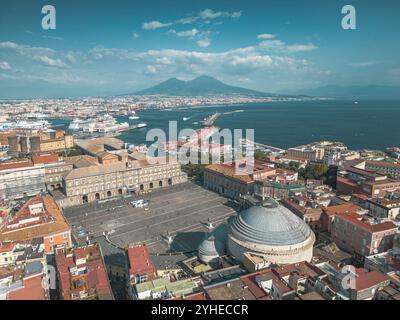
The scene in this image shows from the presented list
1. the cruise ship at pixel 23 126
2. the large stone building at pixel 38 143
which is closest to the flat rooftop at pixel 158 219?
the large stone building at pixel 38 143

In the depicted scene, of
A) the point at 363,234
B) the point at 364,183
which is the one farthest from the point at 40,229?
the point at 364,183

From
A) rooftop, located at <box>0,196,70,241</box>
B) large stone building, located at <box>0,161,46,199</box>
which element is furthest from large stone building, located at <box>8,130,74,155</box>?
rooftop, located at <box>0,196,70,241</box>

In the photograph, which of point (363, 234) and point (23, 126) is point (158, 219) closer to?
point (363, 234)

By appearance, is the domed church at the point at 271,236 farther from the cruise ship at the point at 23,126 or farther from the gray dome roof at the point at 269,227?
the cruise ship at the point at 23,126

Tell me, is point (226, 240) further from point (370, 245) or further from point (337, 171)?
point (337, 171)

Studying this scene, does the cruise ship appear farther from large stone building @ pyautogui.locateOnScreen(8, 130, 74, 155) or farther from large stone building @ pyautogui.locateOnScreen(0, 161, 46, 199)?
large stone building @ pyautogui.locateOnScreen(0, 161, 46, 199)

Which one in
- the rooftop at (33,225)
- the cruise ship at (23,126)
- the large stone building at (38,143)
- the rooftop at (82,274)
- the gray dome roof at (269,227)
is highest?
the cruise ship at (23,126)
